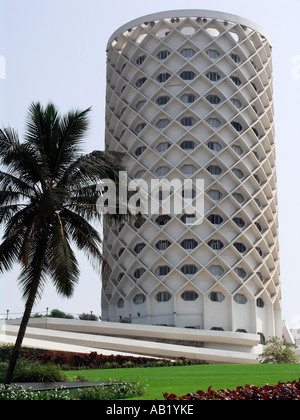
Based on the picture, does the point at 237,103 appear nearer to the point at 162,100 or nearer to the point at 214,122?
the point at 214,122

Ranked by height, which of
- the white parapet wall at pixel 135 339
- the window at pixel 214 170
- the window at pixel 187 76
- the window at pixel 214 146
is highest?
the window at pixel 187 76

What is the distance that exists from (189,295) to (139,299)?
4737 mm

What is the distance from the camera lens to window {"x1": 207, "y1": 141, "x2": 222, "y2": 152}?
57.8 meters

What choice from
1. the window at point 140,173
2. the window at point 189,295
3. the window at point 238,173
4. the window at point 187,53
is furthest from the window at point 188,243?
the window at point 187,53

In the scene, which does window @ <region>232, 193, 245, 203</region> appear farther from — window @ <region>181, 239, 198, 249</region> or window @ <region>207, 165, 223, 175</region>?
window @ <region>181, 239, 198, 249</region>

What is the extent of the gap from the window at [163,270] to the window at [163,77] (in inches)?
670

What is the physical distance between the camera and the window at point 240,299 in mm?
55600

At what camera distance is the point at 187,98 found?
58.9 meters

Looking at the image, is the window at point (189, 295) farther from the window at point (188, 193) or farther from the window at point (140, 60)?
the window at point (140, 60)

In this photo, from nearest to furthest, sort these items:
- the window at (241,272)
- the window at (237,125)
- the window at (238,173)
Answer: the window at (241,272)
the window at (238,173)
the window at (237,125)

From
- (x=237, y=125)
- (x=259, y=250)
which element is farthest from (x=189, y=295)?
(x=237, y=125)

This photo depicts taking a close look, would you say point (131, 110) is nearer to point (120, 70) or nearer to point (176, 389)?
point (120, 70)

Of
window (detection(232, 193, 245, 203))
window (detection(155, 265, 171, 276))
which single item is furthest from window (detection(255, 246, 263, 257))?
window (detection(155, 265, 171, 276))
